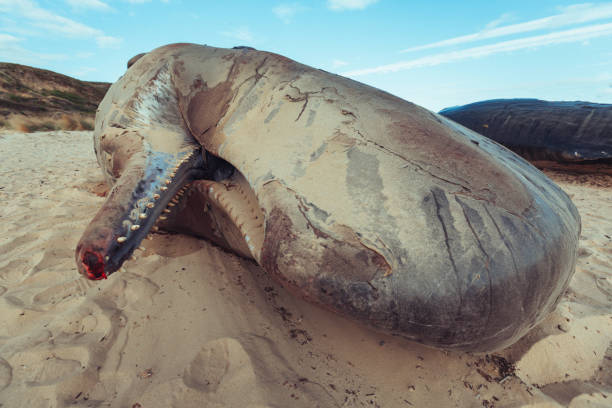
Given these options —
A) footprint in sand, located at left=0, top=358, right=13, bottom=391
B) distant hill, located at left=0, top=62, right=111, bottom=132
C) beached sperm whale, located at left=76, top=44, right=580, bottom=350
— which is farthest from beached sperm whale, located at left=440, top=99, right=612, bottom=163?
distant hill, located at left=0, top=62, right=111, bottom=132

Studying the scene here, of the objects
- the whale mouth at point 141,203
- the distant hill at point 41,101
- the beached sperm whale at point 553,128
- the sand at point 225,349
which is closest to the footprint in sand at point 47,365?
the sand at point 225,349

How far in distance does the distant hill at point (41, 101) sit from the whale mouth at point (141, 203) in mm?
8998

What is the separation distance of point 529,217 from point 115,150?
2.02 m

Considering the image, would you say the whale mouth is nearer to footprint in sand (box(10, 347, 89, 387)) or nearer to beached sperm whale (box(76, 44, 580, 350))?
beached sperm whale (box(76, 44, 580, 350))

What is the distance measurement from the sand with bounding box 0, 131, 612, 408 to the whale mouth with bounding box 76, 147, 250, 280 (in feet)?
0.99

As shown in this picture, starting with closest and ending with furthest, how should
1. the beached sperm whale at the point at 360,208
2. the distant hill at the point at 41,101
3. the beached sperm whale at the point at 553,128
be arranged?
the beached sperm whale at the point at 360,208, the beached sperm whale at the point at 553,128, the distant hill at the point at 41,101

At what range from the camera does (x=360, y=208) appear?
1.21 metres

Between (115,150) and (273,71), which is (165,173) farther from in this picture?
(273,71)

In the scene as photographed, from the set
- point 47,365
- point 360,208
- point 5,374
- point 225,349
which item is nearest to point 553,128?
point 360,208

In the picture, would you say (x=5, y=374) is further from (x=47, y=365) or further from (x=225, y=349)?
(x=225, y=349)

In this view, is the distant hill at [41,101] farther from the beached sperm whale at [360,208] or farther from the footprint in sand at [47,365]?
the footprint in sand at [47,365]

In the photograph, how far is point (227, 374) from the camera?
4.03 feet

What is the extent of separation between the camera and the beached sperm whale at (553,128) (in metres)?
5.05

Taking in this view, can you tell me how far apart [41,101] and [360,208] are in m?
11.9
